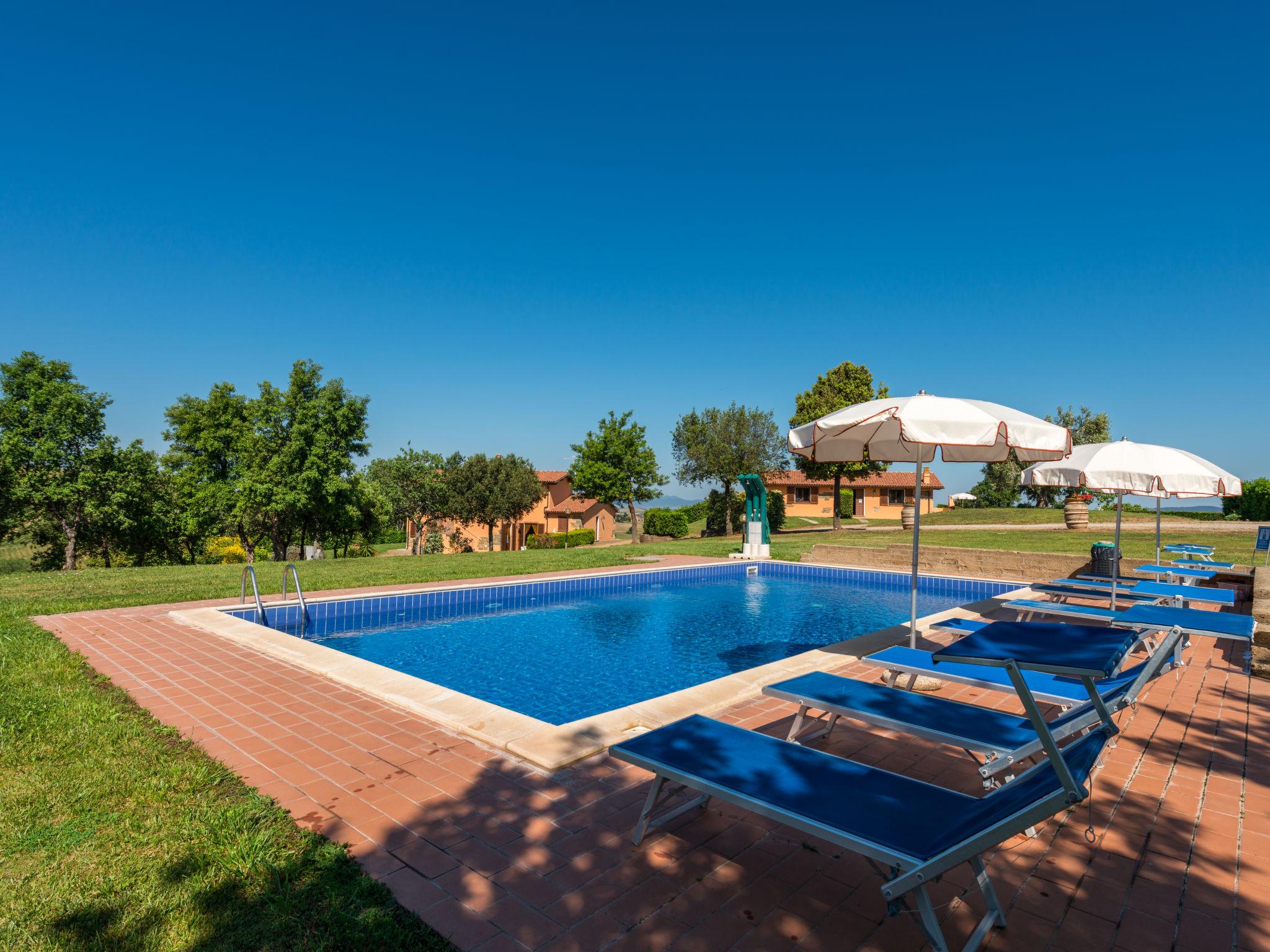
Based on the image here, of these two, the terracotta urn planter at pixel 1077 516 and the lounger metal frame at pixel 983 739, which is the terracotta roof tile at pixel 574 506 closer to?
the terracotta urn planter at pixel 1077 516

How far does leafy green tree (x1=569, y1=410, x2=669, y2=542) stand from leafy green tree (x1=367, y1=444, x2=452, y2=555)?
7.54 metres

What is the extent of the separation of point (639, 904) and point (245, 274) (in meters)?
37.4

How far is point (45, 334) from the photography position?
2873 cm

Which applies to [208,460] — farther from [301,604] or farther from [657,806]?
[657,806]

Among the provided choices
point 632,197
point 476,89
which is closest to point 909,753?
point 476,89

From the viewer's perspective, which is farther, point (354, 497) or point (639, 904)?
point (354, 497)

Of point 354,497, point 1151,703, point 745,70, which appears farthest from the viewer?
point 354,497

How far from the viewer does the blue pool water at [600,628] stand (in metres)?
7.59

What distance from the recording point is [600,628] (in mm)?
10664

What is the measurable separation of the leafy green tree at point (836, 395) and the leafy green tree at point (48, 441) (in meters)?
32.5

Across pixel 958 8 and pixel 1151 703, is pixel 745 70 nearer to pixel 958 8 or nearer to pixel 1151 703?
pixel 958 8

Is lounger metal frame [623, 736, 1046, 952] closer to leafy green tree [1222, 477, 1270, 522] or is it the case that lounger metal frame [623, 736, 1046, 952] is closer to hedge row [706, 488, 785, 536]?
hedge row [706, 488, 785, 536]

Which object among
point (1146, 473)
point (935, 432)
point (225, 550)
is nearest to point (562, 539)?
point (225, 550)

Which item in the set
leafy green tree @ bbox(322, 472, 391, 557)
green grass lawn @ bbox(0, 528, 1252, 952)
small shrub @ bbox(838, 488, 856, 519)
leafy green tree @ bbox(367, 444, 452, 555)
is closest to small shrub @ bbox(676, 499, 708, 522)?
small shrub @ bbox(838, 488, 856, 519)
